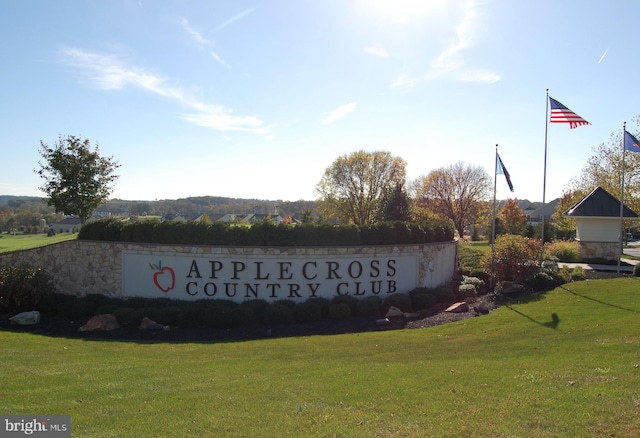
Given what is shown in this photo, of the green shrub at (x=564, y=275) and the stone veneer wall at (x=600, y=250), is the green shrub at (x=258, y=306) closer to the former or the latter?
the green shrub at (x=564, y=275)

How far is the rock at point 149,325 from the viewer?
42.1 ft

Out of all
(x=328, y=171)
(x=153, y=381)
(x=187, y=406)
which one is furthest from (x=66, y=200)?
(x=328, y=171)

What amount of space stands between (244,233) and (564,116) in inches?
487

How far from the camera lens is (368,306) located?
47.0 feet

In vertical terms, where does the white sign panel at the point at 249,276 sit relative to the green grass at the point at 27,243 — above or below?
below

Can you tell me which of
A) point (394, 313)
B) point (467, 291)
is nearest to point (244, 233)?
point (394, 313)

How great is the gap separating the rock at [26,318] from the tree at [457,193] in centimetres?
4567

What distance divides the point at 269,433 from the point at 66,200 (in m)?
18.7

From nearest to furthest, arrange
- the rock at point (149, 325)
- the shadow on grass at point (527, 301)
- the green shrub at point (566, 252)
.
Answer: the shadow on grass at point (527, 301) < the rock at point (149, 325) < the green shrub at point (566, 252)

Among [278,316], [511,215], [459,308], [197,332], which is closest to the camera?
[197,332]

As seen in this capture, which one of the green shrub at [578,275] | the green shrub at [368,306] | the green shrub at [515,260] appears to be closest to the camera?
the green shrub at [368,306]

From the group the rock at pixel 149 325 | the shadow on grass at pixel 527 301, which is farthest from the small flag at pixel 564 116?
the rock at pixel 149 325

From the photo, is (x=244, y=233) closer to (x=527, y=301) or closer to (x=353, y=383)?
(x=353, y=383)

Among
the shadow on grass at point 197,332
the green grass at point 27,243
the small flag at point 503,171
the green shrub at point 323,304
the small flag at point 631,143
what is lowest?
Answer: the shadow on grass at point 197,332
